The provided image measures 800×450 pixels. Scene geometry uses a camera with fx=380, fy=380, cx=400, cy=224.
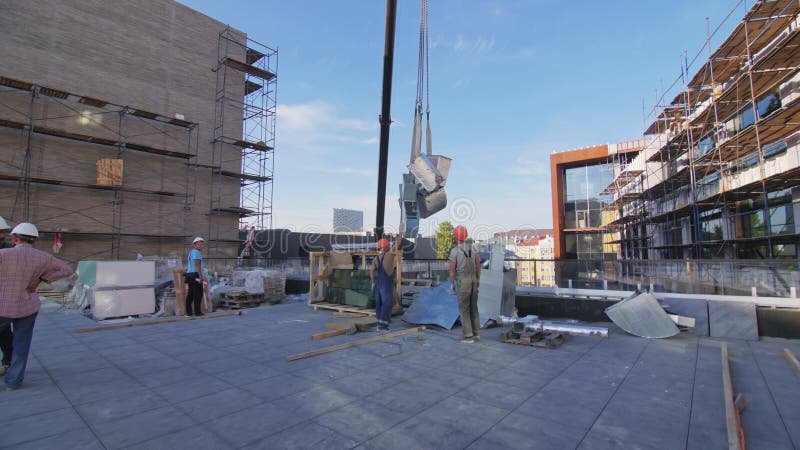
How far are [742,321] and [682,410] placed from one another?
4457 millimetres

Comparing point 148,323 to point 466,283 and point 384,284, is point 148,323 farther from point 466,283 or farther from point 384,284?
point 466,283

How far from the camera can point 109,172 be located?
64.0 ft

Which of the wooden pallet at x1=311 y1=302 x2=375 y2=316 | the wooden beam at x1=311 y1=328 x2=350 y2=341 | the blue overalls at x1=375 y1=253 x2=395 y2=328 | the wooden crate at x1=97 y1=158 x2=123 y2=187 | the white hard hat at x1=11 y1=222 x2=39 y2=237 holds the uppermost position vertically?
the wooden crate at x1=97 y1=158 x2=123 y2=187

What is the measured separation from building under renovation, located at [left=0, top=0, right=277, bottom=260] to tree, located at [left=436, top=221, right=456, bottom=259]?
28425 mm

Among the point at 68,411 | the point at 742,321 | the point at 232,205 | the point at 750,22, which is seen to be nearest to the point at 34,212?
the point at 232,205

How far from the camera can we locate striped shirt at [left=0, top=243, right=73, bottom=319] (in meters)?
4.06

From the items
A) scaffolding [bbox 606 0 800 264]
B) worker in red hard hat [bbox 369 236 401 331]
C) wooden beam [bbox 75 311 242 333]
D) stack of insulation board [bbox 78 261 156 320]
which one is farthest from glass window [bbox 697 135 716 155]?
stack of insulation board [bbox 78 261 156 320]

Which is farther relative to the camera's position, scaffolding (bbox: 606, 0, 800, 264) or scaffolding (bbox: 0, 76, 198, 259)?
scaffolding (bbox: 0, 76, 198, 259)

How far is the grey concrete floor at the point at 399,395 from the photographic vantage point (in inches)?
118

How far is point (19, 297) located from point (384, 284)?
17.6ft

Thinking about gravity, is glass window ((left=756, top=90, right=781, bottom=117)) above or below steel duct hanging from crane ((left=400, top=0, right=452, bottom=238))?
above

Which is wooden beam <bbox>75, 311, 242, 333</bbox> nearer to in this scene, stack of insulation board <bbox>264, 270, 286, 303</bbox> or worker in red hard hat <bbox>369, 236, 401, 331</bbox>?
stack of insulation board <bbox>264, 270, 286, 303</bbox>

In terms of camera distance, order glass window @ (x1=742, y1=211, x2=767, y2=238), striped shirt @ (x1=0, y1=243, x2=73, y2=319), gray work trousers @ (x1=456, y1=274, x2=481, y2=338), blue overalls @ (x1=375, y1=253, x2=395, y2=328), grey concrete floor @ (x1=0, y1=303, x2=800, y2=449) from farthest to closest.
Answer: glass window @ (x1=742, y1=211, x2=767, y2=238)
blue overalls @ (x1=375, y1=253, x2=395, y2=328)
gray work trousers @ (x1=456, y1=274, x2=481, y2=338)
striped shirt @ (x1=0, y1=243, x2=73, y2=319)
grey concrete floor @ (x1=0, y1=303, x2=800, y2=449)

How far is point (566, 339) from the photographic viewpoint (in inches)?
259
